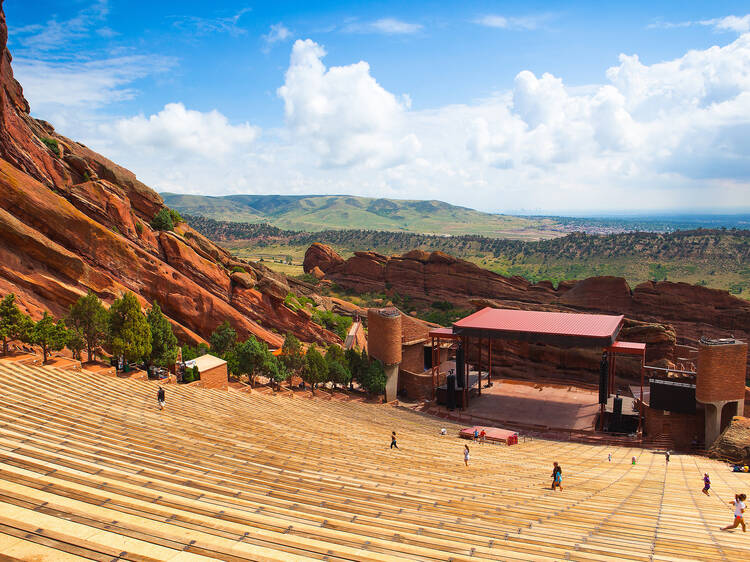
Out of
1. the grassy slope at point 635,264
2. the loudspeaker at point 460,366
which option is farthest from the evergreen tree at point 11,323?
the grassy slope at point 635,264

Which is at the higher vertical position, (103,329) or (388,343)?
(103,329)

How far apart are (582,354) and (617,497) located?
3600 cm

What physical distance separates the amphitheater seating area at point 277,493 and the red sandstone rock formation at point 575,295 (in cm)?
3599

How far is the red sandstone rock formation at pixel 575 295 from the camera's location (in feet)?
192

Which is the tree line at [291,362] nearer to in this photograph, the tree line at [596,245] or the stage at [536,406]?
the stage at [536,406]

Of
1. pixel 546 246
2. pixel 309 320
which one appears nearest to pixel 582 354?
pixel 309 320

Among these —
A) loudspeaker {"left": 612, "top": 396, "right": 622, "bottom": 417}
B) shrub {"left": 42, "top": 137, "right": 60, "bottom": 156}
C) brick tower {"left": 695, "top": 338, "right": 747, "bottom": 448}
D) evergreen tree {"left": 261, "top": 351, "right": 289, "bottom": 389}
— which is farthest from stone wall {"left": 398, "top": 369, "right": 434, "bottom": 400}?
shrub {"left": 42, "top": 137, "right": 60, "bottom": 156}

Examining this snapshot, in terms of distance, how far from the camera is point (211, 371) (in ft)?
92.1

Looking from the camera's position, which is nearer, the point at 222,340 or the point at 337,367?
the point at 222,340

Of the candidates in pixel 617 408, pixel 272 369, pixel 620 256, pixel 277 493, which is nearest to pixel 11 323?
pixel 272 369

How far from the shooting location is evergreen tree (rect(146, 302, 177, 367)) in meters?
28.2

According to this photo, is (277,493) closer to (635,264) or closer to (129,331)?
(129,331)

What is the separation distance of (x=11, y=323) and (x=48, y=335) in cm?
157

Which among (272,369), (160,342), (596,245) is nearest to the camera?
(160,342)
